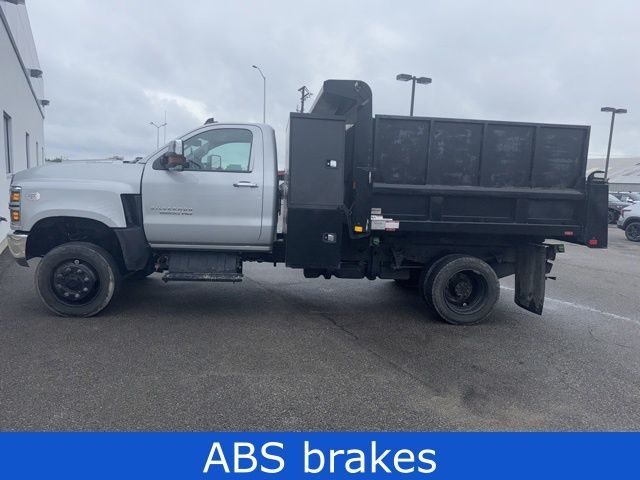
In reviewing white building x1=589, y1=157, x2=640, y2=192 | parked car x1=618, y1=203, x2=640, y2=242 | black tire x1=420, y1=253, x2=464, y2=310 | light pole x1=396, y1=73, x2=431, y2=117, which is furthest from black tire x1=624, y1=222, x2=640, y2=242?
white building x1=589, y1=157, x2=640, y2=192

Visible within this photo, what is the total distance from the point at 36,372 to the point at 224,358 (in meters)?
1.57

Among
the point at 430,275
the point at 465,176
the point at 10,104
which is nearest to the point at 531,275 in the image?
the point at 430,275

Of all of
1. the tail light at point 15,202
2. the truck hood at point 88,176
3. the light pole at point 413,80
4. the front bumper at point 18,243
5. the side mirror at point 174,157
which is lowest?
the front bumper at point 18,243

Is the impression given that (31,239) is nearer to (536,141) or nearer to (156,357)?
(156,357)

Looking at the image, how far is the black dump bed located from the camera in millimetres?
5625

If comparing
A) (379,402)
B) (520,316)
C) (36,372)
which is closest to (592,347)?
(520,316)

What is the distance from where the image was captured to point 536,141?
5.71 meters

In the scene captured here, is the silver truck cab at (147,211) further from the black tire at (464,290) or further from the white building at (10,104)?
the white building at (10,104)

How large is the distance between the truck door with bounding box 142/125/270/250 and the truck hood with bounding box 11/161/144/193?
17 cm

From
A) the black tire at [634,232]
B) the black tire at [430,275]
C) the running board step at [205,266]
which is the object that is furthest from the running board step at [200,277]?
the black tire at [634,232]

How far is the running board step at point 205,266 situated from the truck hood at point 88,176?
0.94 m

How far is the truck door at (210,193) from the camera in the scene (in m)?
5.77

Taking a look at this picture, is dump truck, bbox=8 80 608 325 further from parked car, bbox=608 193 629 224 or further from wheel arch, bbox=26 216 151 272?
parked car, bbox=608 193 629 224

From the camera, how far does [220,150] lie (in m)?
5.93
